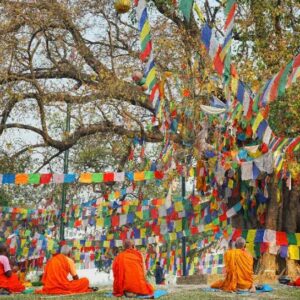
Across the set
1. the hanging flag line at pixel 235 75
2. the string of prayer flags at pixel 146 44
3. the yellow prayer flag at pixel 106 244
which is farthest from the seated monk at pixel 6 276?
the yellow prayer flag at pixel 106 244

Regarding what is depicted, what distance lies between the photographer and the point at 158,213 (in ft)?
57.1

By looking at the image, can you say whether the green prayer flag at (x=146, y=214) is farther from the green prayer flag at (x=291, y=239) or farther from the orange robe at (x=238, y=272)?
the orange robe at (x=238, y=272)

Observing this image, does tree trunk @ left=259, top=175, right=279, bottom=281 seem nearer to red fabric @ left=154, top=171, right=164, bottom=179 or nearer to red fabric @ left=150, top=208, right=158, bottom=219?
red fabric @ left=154, top=171, right=164, bottom=179

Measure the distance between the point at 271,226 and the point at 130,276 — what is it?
576cm

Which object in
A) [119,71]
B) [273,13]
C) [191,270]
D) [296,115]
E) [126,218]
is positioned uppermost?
[273,13]

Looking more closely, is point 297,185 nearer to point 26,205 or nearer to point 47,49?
point 47,49

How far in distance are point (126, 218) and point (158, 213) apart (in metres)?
1.26

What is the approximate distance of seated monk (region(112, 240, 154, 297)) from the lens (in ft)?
35.1

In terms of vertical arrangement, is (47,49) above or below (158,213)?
above

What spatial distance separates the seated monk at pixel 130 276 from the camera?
10688 mm

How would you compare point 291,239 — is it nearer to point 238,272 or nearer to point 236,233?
point 236,233

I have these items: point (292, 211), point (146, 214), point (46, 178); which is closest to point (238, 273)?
point (292, 211)

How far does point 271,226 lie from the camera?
1541cm

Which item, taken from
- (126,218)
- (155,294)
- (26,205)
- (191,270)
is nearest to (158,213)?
(126,218)
